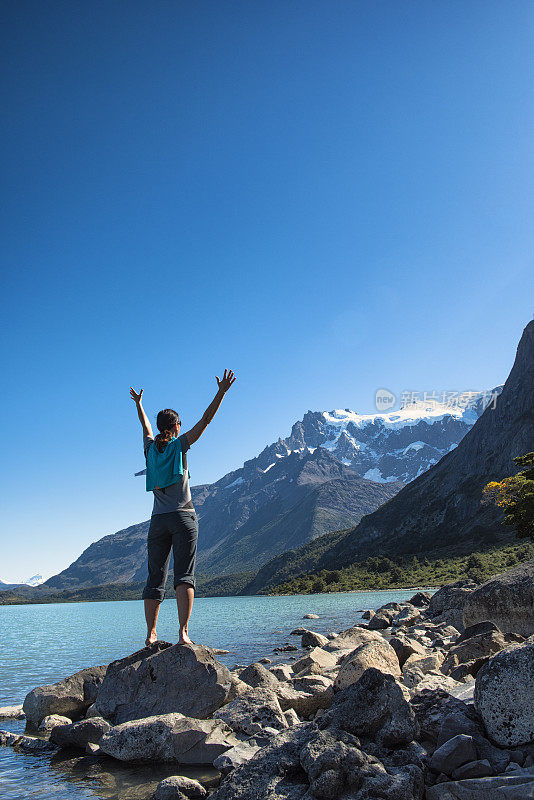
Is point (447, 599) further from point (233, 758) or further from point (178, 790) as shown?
point (178, 790)

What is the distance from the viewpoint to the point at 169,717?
787 centimetres

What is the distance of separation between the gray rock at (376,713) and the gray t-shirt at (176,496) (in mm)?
3966

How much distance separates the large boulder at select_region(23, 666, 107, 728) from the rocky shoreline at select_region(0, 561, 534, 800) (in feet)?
0.10

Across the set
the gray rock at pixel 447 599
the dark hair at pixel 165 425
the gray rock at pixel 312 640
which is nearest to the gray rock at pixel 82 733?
the dark hair at pixel 165 425

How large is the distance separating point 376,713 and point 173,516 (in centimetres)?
438

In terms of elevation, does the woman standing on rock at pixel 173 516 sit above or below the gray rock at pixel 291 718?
above

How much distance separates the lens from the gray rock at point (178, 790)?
580cm

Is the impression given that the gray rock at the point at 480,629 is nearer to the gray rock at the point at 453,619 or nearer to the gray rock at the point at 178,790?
the gray rock at the point at 178,790

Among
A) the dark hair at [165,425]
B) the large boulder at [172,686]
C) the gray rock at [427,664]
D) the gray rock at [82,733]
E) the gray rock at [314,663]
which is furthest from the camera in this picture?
the gray rock at [314,663]

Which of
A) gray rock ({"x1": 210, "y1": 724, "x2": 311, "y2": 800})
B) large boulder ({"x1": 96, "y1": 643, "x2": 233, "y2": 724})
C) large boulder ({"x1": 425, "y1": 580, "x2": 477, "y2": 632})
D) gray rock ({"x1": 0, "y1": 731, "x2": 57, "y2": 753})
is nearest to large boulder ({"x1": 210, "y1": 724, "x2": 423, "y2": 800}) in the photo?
gray rock ({"x1": 210, "y1": 724, "x2": 311, "y2": 800})

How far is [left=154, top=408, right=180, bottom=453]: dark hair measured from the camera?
29.9 ft

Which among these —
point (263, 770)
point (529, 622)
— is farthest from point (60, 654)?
point (263, 770)

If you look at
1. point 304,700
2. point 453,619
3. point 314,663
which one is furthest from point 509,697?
point 453,619

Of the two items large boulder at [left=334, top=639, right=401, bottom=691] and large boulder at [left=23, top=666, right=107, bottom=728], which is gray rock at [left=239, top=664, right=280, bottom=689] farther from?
large boulder at [left=23, top=666, right=107, bottom=728]
